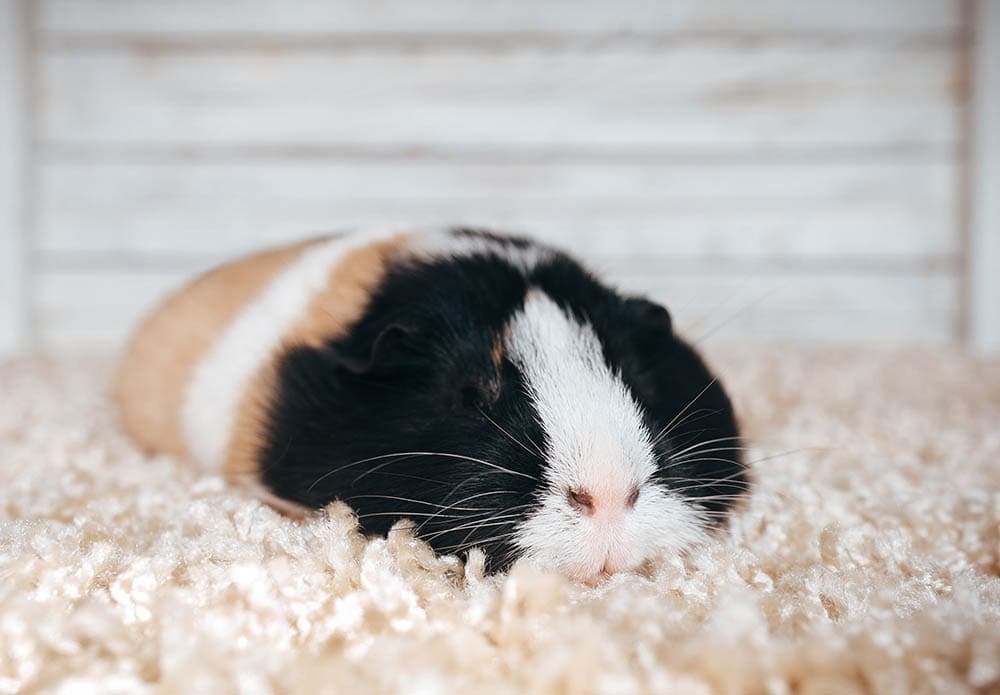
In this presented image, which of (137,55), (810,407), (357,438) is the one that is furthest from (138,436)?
(137,55)

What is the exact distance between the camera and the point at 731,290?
8.74 ft

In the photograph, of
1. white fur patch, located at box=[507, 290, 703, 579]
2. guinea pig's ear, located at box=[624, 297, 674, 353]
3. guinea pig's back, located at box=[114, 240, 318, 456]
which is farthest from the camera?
guinea pig's back, located at box=[114, 240, 318, 456]

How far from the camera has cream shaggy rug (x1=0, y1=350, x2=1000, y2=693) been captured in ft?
1.96

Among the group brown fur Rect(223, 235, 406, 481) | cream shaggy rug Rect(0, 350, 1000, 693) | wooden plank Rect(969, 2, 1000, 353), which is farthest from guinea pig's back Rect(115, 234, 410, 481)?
wooden plank Rect(969, 2, 1000, 353)

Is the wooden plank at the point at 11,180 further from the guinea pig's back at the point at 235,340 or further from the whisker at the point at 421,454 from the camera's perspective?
the whisker at the point at 421,454

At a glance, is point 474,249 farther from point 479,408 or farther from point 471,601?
point 471,601

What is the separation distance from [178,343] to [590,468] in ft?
2.89

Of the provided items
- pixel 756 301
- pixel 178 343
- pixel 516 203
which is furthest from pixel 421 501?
pixel 756 301

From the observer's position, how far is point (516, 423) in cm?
87

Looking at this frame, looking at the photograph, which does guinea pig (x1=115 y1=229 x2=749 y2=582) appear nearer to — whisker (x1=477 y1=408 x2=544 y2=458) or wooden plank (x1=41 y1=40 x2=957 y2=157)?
whisker (x1=477 y1=408 x2=544 y2=458)

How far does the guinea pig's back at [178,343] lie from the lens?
1.37 m

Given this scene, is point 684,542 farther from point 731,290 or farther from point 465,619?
point 731,290

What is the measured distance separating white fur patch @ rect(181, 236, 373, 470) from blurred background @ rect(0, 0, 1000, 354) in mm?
1366

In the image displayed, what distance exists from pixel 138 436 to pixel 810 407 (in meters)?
1.19
